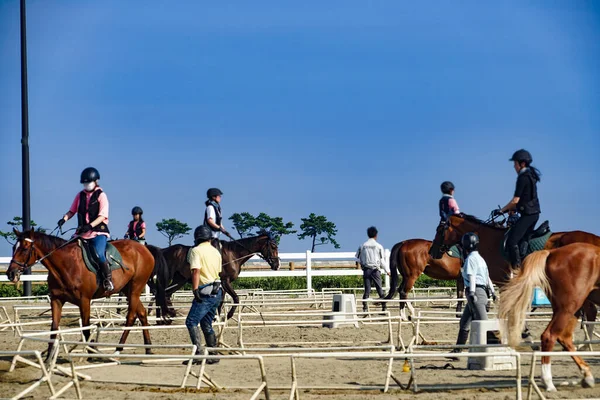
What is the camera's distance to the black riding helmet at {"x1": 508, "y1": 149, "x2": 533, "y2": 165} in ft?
38.5

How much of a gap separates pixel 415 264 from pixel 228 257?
410 cm

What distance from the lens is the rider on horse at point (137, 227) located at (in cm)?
1808

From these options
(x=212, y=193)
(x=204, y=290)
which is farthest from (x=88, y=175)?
(x=212, y=193)

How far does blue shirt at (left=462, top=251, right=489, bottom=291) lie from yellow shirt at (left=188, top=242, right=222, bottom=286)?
3.42 meters

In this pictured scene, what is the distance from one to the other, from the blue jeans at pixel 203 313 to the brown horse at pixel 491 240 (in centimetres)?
451

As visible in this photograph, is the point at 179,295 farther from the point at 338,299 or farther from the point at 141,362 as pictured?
the point at 141,362

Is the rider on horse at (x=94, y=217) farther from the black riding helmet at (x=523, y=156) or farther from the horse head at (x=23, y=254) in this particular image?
the black riding helmet at (x=523, y=156)

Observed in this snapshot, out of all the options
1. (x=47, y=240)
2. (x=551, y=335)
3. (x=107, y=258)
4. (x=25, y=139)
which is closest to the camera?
(x=551, y=335)

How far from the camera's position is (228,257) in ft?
59.6

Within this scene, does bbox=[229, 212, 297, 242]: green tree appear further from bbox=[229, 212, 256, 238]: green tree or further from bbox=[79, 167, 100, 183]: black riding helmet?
bbox=[79, 167, 100, 183]: black riding helmet

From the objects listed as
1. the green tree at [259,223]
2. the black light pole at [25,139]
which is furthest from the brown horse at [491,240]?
the green tree at [259,223]

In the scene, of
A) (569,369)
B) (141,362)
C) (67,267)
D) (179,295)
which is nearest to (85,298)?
(67,267)

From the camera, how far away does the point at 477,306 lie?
1125 cm

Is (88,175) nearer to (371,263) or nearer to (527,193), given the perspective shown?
(527,193)
